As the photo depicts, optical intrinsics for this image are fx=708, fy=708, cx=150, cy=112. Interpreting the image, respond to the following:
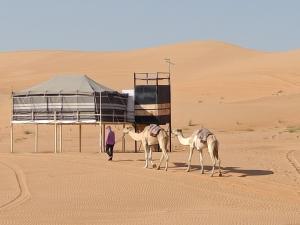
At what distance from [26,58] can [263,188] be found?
11208 centimetres

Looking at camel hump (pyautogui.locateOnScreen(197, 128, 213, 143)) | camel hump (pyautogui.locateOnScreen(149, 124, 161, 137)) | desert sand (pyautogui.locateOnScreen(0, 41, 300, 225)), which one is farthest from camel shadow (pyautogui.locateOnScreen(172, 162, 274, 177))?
camel hump (pyautogui.locateOnScreen(149, 124, 161, 137))

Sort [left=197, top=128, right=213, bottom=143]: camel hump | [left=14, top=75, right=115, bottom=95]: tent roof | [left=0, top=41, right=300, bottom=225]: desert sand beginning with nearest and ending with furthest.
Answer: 1. [left=0, top=41, right=300, bottom=225]: desert sand
2. [left=197, top=128, right=213, bottom=143]: camel hump
3. [left=14, top=75, right=115, bottom=95]: tent roof

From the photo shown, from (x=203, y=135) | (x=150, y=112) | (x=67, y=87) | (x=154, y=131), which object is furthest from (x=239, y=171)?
(x=67, y=87)

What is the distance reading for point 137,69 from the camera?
102 m

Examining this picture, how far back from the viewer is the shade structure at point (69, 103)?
28.8m

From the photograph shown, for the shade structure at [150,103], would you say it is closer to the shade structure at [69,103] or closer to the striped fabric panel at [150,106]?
the striped fabric panel at [150,106]

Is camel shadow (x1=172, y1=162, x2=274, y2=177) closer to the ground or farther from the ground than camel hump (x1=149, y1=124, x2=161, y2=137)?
Result: closer to the ground

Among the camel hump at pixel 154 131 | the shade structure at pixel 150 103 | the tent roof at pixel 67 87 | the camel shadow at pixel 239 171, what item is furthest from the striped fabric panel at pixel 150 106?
the camel hump at pixel 154 131

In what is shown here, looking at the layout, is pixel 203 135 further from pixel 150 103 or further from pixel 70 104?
pixel 150 103

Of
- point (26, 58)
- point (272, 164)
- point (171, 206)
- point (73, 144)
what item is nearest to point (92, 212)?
point (171, 206)

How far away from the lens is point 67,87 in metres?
29.4

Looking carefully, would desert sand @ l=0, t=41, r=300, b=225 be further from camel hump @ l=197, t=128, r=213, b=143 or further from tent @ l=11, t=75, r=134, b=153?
tent @ l=11, t=75, r=134, b=153


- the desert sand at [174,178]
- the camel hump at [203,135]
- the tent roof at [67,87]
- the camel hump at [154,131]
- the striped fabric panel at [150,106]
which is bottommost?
the desert sand at [174,178]

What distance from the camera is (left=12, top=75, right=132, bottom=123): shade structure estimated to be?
28781 mm
